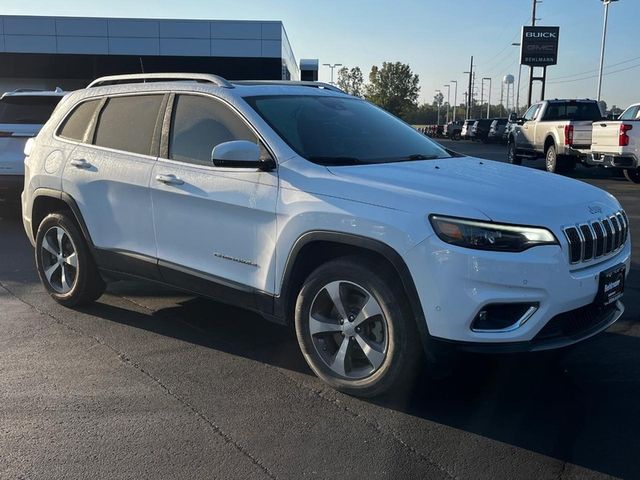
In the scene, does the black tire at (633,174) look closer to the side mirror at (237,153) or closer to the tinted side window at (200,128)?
the tinted side window at (200,128)

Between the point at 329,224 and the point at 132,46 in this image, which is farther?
the point at 132,46

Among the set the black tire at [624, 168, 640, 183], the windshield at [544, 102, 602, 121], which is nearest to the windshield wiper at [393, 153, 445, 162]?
the black tire at [624, 168, 640, 183]

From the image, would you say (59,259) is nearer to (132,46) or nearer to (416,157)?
(416,157)

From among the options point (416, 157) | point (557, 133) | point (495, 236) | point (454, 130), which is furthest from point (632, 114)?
point (454, 130)


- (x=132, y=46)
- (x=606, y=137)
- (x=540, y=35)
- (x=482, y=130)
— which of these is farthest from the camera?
(x=540, y=35)

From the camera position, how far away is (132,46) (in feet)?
130

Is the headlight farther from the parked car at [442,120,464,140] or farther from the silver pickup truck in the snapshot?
the parked car at [442,120,464,140]

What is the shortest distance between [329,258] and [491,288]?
105 centimetres

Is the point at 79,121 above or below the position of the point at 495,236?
above

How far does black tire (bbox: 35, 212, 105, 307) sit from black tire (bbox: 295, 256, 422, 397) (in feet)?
7.40

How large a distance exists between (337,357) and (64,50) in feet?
132

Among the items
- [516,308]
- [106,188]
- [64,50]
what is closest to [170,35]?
[64,50]

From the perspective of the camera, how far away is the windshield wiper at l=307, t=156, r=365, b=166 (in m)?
4.05

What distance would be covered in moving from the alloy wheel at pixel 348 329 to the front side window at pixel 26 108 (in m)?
7.50
